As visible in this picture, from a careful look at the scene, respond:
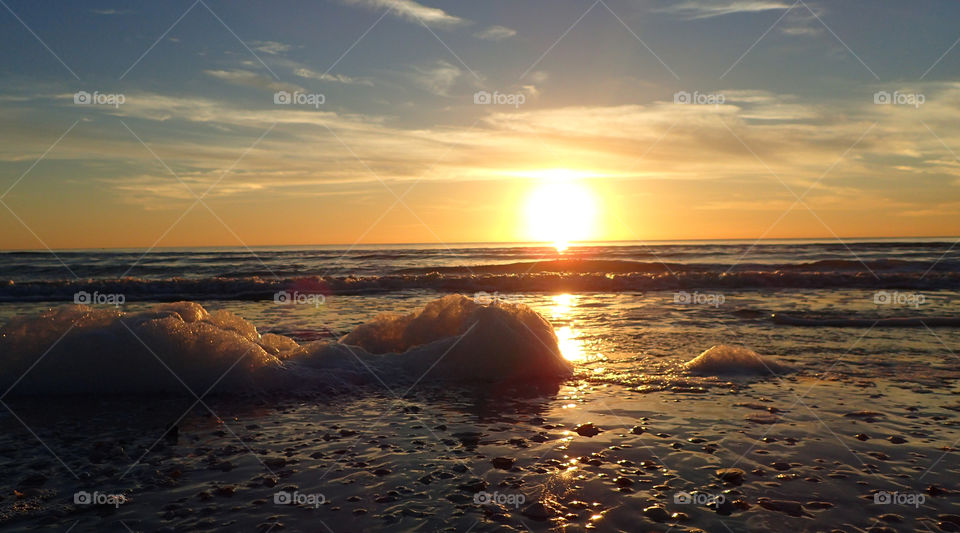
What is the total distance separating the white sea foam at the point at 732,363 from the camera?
8359 mm

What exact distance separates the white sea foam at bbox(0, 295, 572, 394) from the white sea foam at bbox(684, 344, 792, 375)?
2.07m

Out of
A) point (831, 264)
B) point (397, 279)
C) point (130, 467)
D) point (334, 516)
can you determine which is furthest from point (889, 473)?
point (831, 264)

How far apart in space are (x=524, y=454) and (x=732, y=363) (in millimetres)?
4889

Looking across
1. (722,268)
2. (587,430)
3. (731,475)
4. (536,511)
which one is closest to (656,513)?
(536,511)

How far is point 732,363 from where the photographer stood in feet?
28.0

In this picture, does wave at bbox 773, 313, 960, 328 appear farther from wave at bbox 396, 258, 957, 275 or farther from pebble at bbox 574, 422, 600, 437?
wave at bbox 396, 258, 957, 275

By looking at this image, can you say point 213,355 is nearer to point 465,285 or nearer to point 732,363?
point 732,363

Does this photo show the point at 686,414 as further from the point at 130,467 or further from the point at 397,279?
the point at 397,279

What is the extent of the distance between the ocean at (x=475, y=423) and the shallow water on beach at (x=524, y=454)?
0.03 m

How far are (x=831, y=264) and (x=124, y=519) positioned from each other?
130ft

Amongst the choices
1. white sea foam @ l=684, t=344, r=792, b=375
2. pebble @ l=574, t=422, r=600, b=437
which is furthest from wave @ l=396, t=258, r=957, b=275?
pebble @ l=574, t=422, r=600, b=437

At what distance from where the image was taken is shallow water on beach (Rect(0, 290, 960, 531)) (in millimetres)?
3920

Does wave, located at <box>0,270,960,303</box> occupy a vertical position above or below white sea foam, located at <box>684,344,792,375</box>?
above

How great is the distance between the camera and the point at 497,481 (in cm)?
450
